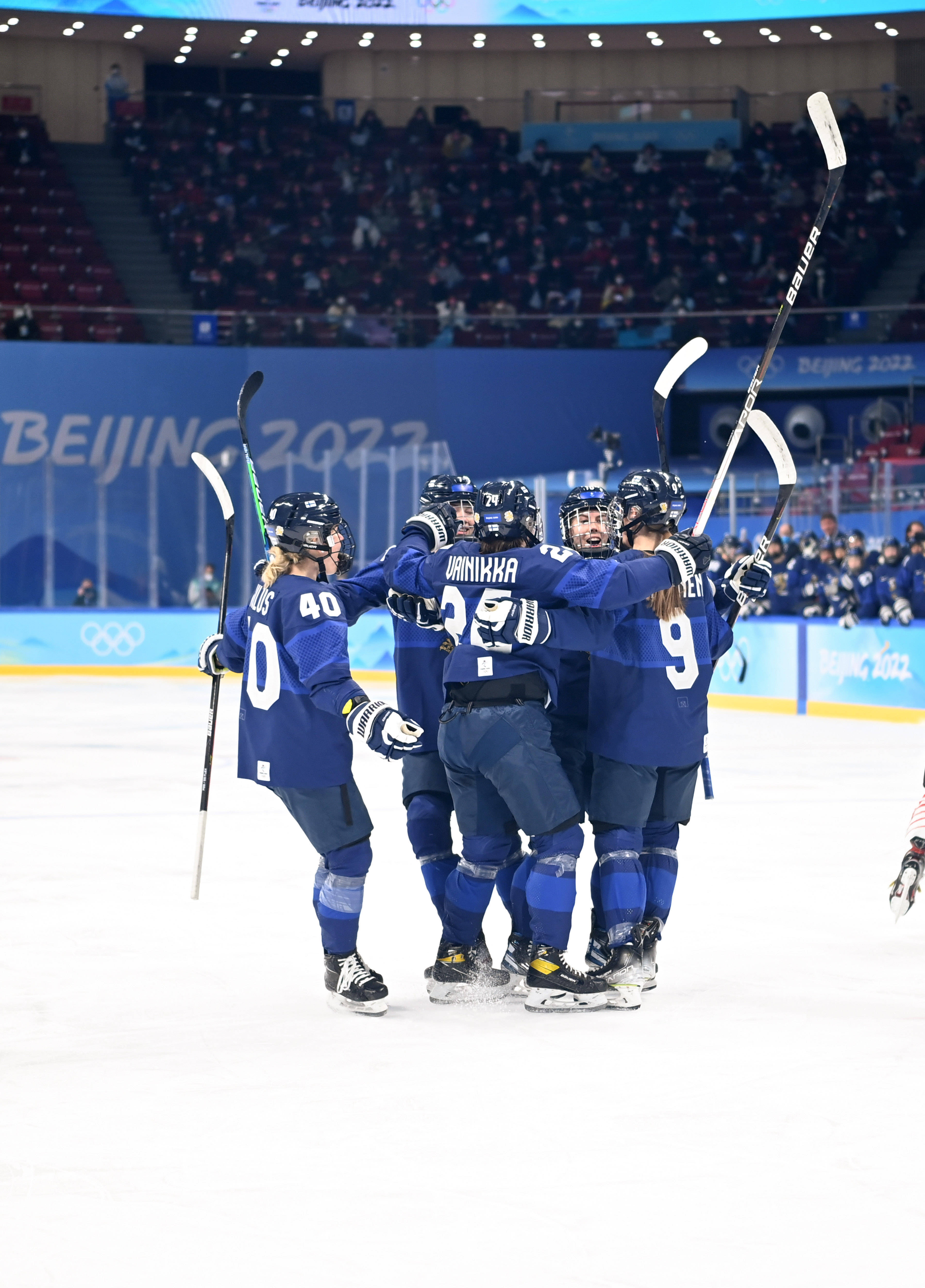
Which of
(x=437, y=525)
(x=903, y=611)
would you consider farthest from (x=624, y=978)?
(x=903, y=611)

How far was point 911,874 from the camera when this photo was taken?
16.3 feet

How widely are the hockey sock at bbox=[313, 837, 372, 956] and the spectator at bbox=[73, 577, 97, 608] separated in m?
14.1

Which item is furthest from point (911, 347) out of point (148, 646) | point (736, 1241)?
point (736, 1241)

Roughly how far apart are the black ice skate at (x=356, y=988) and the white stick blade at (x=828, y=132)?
10.1 feet

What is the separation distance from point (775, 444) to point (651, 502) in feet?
4.35

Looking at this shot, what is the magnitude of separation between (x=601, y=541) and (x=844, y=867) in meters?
2.68

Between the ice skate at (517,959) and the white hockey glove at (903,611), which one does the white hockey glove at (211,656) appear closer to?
the ice skate at (517,959)

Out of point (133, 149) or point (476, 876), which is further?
point (133, 149)

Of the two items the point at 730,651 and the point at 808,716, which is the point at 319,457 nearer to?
the point at 730,651

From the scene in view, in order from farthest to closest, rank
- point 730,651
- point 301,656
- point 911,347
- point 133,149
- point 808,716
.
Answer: point 133,149 → point 911,347 → point 730,651 → point 808,716 → point 301,656

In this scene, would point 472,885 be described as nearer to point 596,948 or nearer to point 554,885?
point 554,885

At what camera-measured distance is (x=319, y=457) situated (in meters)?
18.4

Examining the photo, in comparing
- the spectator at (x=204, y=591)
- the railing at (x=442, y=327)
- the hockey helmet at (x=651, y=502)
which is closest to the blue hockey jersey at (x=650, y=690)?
the hockey helmet at (x=651, y=502)

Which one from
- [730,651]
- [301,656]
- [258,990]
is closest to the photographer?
[301,656]
